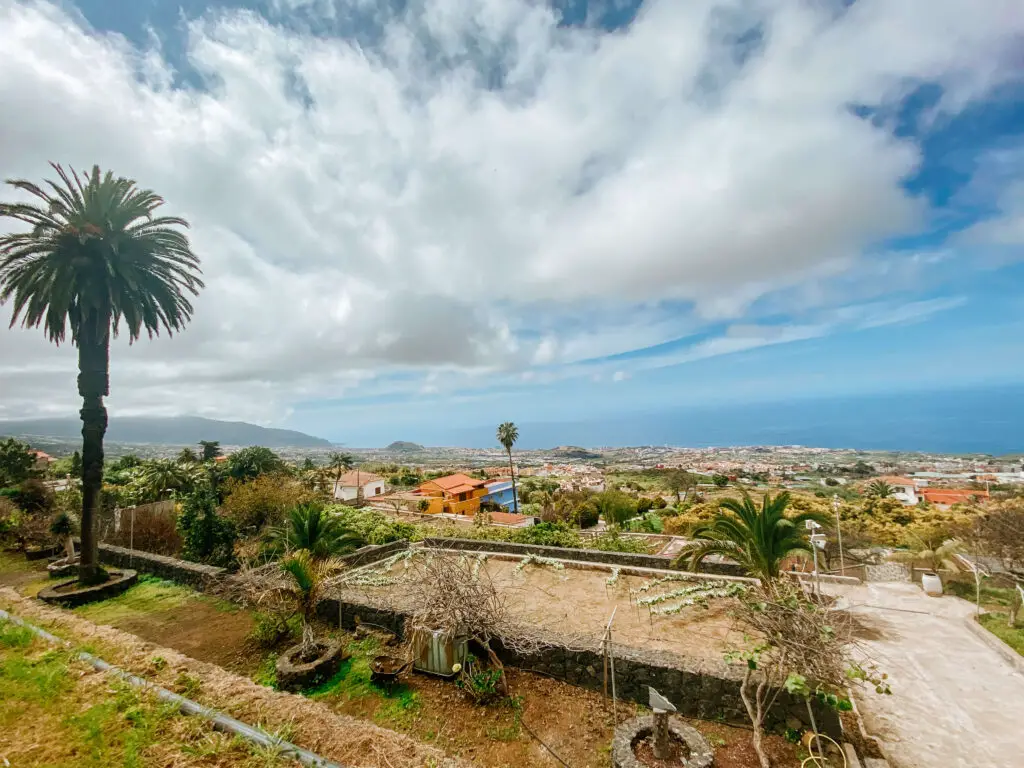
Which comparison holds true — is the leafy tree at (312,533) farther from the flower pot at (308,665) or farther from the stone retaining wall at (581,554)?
the stone retaining wall at (581,554)

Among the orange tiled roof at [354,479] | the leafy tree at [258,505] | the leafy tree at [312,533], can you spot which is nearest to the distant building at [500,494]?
the orange tiled roof at [354,479]

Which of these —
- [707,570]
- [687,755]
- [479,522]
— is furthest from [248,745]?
[479,522]

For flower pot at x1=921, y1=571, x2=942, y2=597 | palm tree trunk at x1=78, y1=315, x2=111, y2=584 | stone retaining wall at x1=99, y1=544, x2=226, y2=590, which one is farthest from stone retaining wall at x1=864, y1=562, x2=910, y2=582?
palm tree trunk at x1=78, y1=315, x2=111, y2=584

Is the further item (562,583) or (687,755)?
(562,583)

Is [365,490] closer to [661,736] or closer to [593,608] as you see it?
[593,608]

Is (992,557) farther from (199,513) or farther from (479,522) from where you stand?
(199,513)

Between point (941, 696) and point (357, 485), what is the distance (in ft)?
149

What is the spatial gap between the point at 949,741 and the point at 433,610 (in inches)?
316

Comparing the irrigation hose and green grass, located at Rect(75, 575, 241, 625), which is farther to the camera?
green grass, located at Rect(75, 575, 241, 625)

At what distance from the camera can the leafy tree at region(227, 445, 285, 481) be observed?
2653 centimetres

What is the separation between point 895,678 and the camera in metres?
8.57

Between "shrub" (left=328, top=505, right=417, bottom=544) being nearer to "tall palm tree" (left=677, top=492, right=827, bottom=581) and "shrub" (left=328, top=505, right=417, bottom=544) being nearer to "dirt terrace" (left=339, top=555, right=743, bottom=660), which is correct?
"dirt terrace" (left=339, top=555, right=743, bottom=660)

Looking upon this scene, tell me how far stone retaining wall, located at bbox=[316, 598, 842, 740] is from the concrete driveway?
1627mm

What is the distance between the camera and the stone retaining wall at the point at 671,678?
20.1 feet
